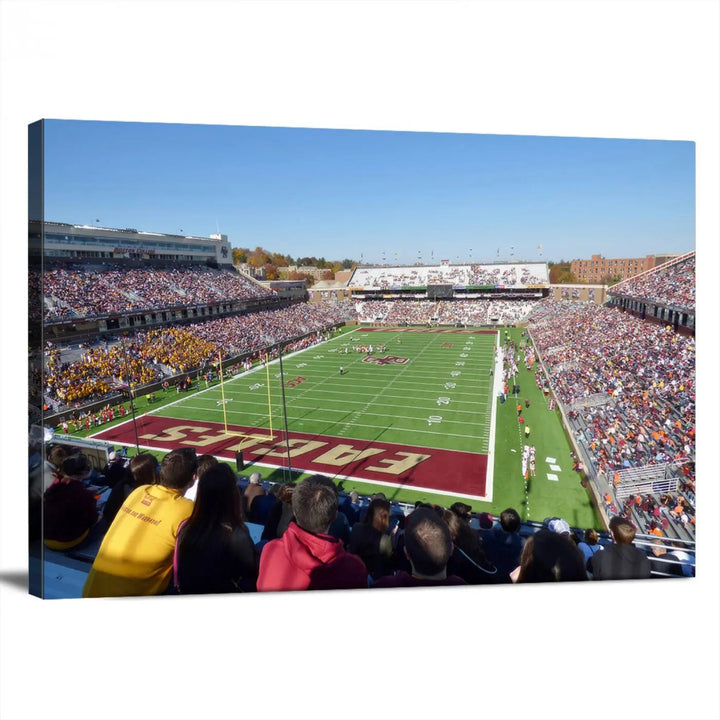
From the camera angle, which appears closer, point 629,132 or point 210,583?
point 210,583

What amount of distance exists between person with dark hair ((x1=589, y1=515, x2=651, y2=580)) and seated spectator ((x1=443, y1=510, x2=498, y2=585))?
1.07 meters

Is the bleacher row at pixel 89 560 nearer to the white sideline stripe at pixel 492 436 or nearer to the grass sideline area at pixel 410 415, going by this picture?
the grass sideline area at pixel 410 415

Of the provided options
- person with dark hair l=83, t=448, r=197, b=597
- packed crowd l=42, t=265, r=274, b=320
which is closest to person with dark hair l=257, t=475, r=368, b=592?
person with dark hair l=83, t=448, r=197, b=597

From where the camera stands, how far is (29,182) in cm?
441

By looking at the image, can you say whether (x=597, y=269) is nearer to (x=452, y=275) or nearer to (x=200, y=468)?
(x=452, y=275)

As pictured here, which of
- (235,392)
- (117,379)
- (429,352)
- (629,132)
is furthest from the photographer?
(429,352)

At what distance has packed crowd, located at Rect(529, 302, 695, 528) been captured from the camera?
9305 mm

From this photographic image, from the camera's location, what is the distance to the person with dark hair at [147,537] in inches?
123

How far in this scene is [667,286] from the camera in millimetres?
12977

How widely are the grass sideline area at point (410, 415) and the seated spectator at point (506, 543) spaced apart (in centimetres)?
457

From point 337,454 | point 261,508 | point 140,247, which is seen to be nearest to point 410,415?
point 337,454

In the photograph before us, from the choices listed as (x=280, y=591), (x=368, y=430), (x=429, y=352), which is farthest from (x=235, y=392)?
(x=280, y=591)
